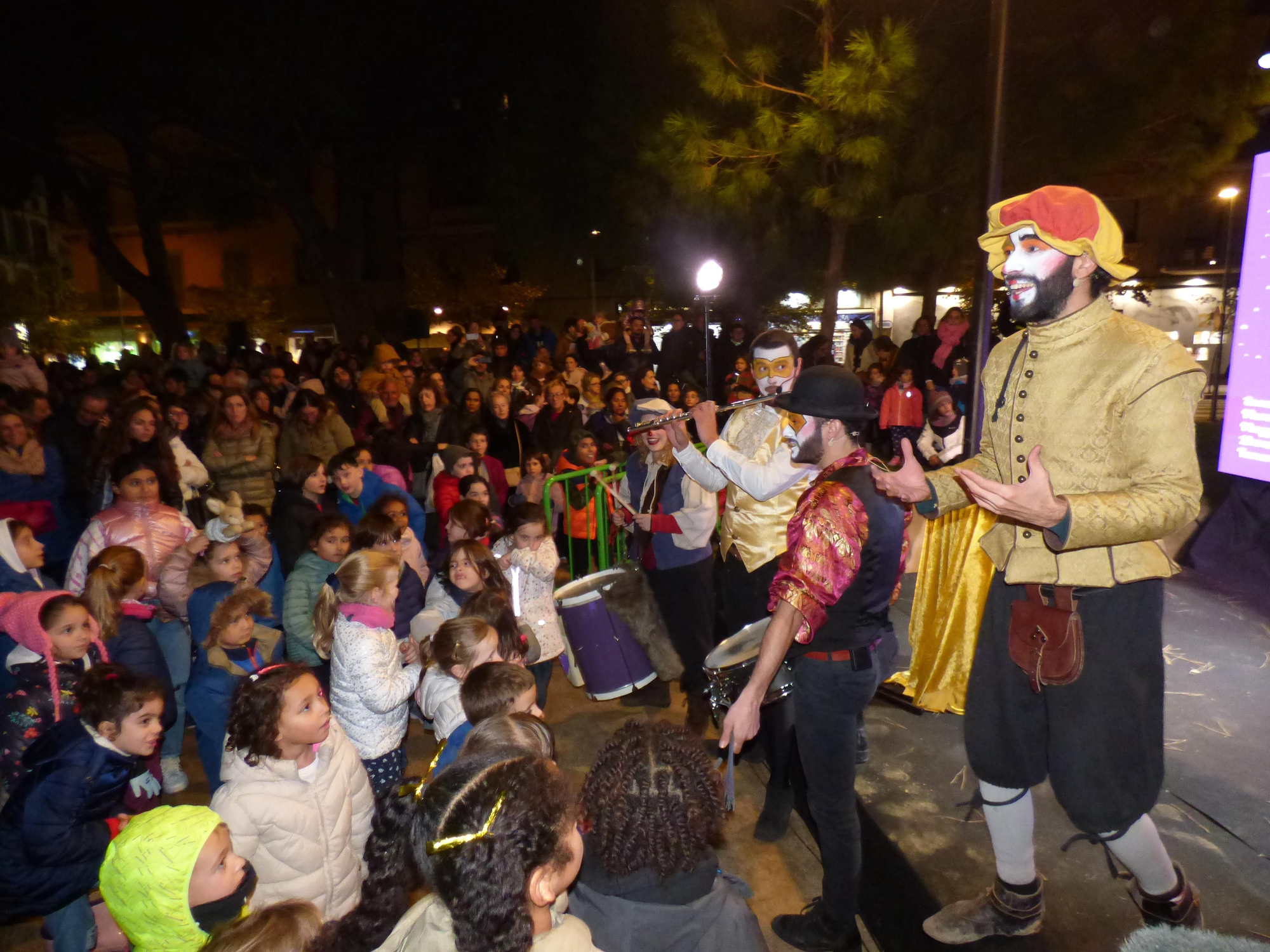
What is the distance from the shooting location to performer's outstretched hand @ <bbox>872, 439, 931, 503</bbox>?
2523mm

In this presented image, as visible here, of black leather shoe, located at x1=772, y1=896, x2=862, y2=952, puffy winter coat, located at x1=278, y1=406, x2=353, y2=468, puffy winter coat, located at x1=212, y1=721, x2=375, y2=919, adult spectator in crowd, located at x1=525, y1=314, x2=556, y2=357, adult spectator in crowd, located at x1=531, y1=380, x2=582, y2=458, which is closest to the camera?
puffy winter coat, located at x1=212, y1=721, x2=375, y2=919

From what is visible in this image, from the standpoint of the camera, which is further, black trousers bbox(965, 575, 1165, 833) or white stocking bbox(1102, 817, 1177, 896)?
white stocking bbox(1102, 817, 1177, 896)

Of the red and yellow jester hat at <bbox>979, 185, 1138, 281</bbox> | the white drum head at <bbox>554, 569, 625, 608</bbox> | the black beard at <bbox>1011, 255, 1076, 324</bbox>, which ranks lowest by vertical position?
Answer: the white drum head at <bbox>554, 569, 625, 608</bbox>

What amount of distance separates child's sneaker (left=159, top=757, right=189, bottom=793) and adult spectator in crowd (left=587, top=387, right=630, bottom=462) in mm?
4519

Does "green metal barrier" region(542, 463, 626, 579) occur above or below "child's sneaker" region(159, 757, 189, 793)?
above

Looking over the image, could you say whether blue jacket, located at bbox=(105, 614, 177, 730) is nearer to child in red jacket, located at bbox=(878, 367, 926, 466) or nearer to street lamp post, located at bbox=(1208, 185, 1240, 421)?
child in red jacket, located at bbox=(878, 367, 926, 466)

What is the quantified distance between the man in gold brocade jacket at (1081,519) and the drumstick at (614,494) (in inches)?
102

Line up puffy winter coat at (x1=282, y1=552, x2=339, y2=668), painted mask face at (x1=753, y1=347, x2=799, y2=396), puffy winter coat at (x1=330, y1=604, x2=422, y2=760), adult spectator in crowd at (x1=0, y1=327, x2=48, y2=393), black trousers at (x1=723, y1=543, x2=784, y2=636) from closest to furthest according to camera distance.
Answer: puffy winter coat at (x1=330, y1=604, x2=422, y2=760)
black trousers at (x1=723, y1=543, x2=784, y2=636)
painted mask face at (x1=753, y1=347, x2=799, y2=396)
puffy winter coat at (x1=282, y1=552, x2=339, y2=668)
adult spectator in crowd at (x1=0, y1=327, x2=48, y2=393)

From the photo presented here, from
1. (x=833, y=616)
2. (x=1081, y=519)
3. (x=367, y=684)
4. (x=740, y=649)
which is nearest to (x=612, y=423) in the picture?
(x=367, y=684)

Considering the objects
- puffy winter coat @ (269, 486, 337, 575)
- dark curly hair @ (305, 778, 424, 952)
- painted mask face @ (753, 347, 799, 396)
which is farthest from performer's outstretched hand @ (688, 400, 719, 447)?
puffy winter coat @ (269, 486, 337, 575)

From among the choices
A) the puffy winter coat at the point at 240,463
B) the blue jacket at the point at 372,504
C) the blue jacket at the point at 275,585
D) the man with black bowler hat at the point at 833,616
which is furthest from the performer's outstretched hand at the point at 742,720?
the puffy winter coat at the point at 240,463

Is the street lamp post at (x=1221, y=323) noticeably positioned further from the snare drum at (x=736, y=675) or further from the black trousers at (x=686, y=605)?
the snare drum at (x=736, y=675)

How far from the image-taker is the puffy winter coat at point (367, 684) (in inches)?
143

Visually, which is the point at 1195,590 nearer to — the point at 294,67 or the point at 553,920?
the point at 553,920
